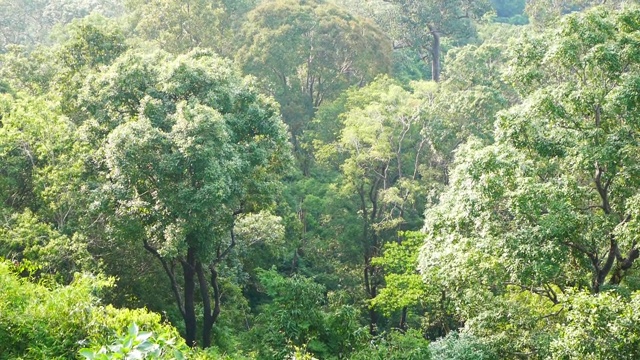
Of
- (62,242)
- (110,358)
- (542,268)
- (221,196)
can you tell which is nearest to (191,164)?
(221,196)

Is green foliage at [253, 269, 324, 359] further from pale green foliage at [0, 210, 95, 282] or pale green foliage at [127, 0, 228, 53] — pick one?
pale green foliage at [127, 0, 228, 53]

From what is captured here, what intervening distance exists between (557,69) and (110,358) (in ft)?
36.3

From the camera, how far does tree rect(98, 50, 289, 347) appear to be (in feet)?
39.4

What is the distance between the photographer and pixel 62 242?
39.0ft

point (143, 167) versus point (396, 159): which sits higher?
point (143, 167)

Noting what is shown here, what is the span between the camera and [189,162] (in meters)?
12.1

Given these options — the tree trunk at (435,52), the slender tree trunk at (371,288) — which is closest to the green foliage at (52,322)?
the slender tree trunk at (371,288)

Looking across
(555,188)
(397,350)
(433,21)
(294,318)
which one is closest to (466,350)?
(397,350)

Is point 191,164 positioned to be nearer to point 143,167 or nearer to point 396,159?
point 143,167

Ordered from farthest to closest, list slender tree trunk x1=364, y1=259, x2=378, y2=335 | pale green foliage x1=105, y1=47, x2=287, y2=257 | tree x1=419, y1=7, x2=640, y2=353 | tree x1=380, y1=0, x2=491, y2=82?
tree x1=380, y1=0, x2=491, y2=82
slender tree trunk x1=364, y1=259, x2=378, y2=335
pale green foliage x1=105, y1=47, x2=287, y2=257
tree x1=419, y1=7, x2=640, y2=353

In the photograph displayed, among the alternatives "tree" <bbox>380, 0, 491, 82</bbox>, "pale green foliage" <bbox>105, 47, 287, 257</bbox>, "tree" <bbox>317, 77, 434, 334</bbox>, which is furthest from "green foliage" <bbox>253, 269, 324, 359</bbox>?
"tree" <bbox>380, 0, 491, 82</bbox>

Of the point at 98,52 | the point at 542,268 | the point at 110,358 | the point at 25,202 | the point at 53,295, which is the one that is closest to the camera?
the point at 110,358

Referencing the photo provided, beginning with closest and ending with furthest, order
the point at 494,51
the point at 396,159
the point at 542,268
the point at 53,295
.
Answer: the point at 53,295, the point at 542,268, the point at 396,159, the point at 494,51

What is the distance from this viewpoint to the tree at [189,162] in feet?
39.4
